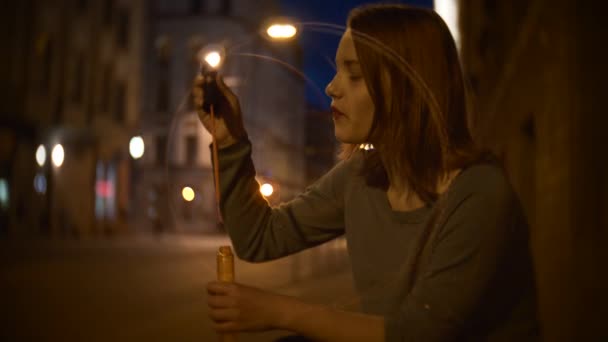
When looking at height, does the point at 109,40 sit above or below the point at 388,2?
above

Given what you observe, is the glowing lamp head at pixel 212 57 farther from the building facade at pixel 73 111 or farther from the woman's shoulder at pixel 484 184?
the building facade at pixel 73 111

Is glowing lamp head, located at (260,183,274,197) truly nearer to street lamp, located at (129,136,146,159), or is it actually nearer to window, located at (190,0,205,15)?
street lamp, located at (129,136,146,159)

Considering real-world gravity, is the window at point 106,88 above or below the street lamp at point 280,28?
above

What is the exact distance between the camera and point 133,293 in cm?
900

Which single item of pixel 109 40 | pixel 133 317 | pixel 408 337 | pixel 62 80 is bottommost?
pixel 133 317

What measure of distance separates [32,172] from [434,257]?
25.2m

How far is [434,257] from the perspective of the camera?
57.6 inches

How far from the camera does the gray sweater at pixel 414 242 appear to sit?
1.41 meters

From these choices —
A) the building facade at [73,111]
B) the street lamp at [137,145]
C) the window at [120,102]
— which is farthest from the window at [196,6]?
the street lamp at [137,145]

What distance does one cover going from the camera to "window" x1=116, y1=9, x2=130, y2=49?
102ft

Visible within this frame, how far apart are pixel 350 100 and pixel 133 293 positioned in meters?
7.90

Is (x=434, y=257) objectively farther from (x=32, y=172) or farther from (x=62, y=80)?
(x=62, y=80)

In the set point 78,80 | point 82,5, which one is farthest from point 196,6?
point 78,80

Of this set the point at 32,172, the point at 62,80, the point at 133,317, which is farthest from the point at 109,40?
the point at 133,317
